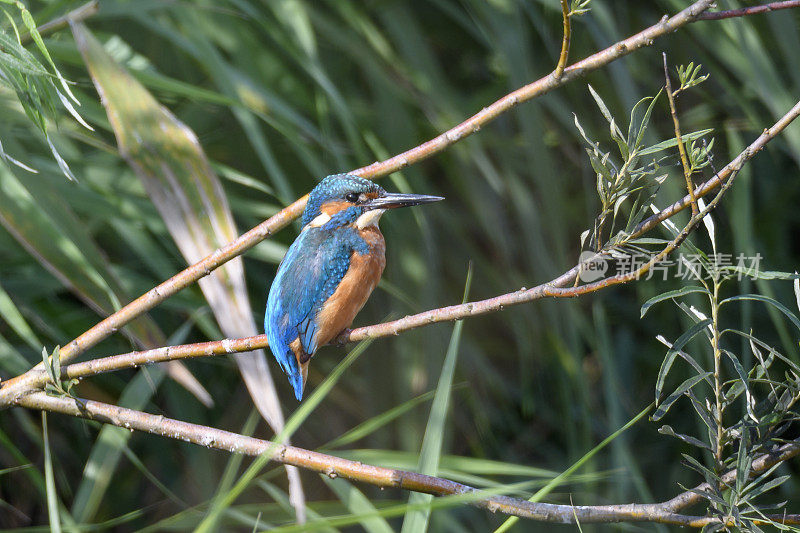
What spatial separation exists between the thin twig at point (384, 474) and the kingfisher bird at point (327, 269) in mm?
198

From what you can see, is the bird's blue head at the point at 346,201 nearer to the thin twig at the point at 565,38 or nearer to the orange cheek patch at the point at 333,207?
the orange cheek patch at the point at 333,207

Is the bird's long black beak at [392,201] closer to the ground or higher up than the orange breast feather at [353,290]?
higher up

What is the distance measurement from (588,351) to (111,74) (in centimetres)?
171

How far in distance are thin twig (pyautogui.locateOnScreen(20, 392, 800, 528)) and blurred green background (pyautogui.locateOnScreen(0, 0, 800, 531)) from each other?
0.38 meters

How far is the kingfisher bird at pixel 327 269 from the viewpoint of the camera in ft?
3.41

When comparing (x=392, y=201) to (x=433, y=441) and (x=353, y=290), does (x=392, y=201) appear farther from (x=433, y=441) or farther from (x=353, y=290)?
(x=433, y=441)

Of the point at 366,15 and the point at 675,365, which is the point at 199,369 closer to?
the point at 366,15

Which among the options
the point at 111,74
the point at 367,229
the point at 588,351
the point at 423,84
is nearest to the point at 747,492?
the point at 367,229

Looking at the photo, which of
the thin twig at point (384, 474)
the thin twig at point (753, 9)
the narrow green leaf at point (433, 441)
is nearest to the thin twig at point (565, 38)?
the thin twig at point (753, 9)

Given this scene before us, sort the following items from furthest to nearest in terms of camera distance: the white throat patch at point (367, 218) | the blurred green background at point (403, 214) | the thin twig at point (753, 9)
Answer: the blurred green background at point (403, 214) < the white throat patch at point (367, 218) < the thin twig at point (753, 9)

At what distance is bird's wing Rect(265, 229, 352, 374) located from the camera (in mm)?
1019

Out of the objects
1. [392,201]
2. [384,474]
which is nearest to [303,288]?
[392,201]

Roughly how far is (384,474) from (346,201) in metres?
0.50

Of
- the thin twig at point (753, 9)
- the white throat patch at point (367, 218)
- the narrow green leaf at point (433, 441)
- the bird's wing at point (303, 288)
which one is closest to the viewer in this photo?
the thin twig at point (753, 9)
